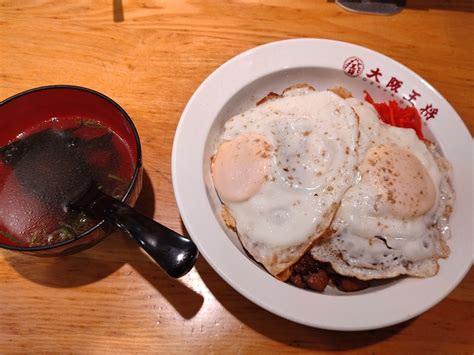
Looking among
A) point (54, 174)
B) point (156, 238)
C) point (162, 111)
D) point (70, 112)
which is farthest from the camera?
point (162, 111)

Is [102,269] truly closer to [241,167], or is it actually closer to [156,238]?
[156,238]

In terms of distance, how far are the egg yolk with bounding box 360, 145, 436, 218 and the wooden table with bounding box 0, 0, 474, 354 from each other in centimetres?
43

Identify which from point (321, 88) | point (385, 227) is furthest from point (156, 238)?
point (321, 88)

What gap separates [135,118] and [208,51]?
561 mm

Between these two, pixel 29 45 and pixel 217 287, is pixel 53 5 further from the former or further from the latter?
pixel 217 287

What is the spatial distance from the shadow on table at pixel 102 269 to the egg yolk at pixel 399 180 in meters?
0.85

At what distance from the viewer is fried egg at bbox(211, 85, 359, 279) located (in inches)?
59.0

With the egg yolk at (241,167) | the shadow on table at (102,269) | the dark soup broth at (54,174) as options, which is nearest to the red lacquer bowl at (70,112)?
the dark soup broth at (54,174)

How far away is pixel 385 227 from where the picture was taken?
1.53 m

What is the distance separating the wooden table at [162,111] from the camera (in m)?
1.46

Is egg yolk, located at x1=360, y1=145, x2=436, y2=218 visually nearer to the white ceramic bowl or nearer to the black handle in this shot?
the white ceramic bowl

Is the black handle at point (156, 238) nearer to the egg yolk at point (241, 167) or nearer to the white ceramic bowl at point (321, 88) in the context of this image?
the white ceramic bowl at point (321, 88)

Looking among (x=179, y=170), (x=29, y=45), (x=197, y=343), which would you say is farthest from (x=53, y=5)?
(x=197, y=343)

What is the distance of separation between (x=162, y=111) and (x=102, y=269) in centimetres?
79
